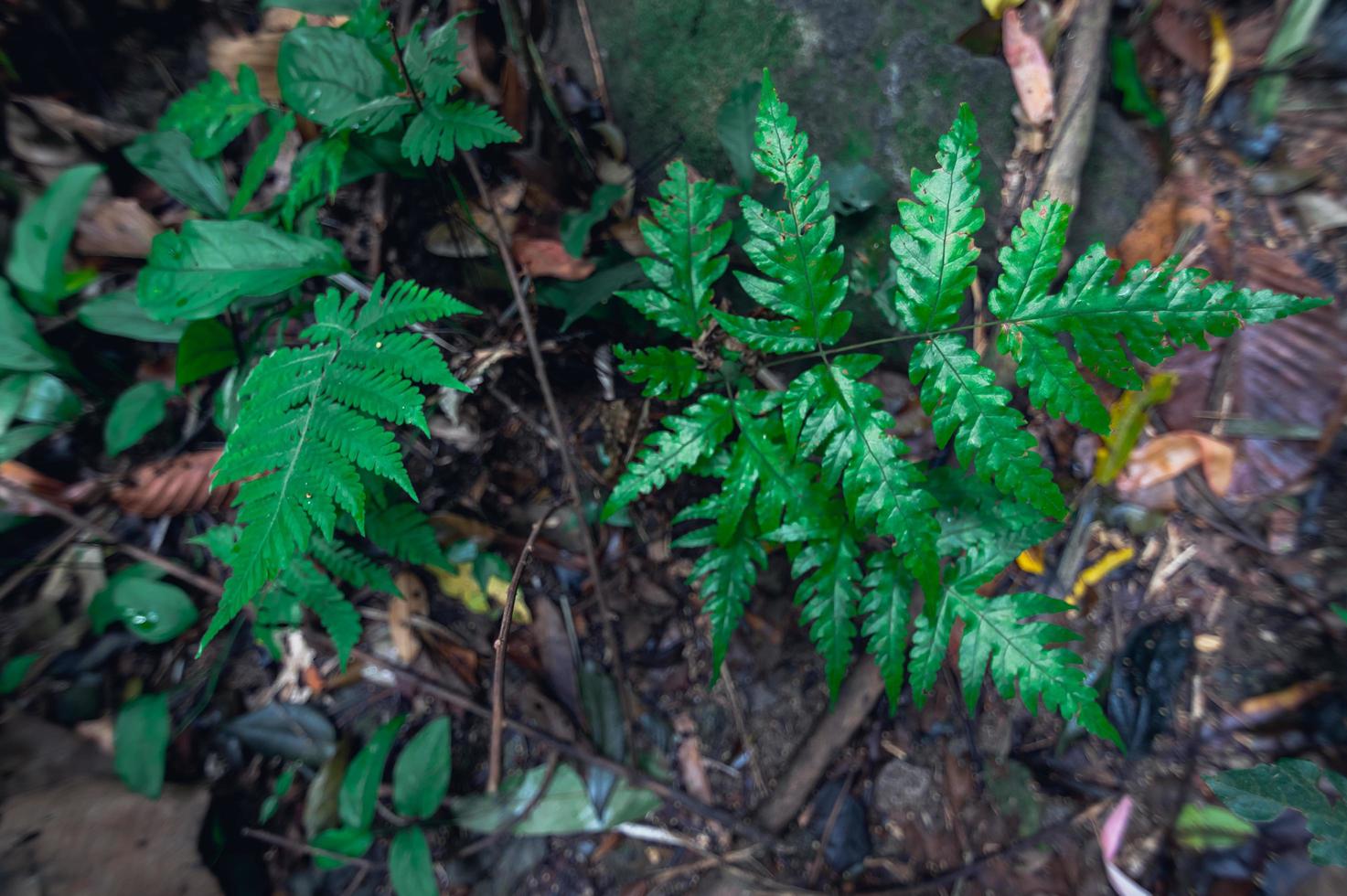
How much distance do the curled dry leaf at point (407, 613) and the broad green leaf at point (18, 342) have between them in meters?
1.38

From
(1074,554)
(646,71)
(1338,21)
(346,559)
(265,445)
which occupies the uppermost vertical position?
(646,71)

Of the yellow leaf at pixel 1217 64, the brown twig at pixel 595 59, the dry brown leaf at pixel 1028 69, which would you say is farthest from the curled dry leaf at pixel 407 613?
the yellow leaf at pixel 1217 64

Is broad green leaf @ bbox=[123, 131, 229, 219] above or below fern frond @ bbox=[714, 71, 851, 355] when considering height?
above

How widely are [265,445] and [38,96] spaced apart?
7.27ft

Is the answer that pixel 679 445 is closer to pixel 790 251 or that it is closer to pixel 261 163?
pixel 790 251

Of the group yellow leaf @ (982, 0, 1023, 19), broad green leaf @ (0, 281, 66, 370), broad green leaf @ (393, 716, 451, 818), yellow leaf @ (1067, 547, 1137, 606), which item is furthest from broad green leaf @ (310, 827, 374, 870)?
yellow leaf @ (982, 0, 1023, 19)

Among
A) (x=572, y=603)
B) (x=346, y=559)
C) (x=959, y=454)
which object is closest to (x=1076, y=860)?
(x=959, y=454)

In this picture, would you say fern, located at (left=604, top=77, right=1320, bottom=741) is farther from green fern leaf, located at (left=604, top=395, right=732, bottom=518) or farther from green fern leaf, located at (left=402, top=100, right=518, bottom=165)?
green fern leaf, located at (left=402, top=100, right=518, bottom=165)

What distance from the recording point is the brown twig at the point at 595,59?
7.93 ft

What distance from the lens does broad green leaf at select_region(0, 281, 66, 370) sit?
2312 mm

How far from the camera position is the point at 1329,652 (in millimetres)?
2264

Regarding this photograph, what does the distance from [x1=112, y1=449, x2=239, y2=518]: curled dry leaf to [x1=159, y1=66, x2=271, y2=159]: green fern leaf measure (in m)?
1.03

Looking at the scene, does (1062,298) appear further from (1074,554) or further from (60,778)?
(60,778)

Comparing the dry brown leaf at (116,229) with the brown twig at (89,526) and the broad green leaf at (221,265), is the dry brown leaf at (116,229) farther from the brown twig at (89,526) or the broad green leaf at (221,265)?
the brown twig at (89,526)
